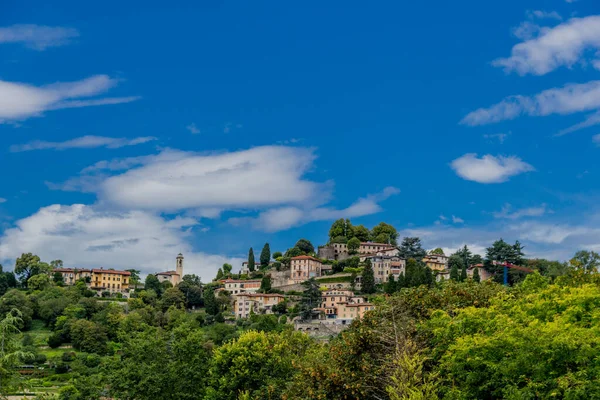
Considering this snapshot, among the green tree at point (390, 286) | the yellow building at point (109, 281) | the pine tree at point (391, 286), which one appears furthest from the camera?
the yellow building at point (109, 281)

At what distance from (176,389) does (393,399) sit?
18.6 metres

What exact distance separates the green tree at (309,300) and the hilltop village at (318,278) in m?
0.13

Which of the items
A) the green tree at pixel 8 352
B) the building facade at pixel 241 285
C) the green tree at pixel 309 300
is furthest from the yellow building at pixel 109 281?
the green tree at pixel 8 352

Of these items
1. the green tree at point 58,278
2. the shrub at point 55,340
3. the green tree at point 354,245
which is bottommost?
the shrub at point 55,340

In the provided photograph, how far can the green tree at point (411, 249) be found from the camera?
113 meters

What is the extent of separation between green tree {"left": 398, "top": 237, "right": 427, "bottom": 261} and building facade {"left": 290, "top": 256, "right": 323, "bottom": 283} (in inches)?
551

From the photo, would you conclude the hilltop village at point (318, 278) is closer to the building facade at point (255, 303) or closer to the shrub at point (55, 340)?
the building facade at point (255, 303)

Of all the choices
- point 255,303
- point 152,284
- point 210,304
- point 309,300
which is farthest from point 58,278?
point 309,300

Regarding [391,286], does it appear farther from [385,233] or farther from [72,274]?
[72,274]

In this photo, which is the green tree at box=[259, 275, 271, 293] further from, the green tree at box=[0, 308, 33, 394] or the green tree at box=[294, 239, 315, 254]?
the green tree at box=[0, 308, 33, 394]

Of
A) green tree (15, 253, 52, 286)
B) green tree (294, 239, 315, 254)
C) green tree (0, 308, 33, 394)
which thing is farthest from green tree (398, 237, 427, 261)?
green tree (0, 308, 33, 394)

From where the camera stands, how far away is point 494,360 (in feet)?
70.8

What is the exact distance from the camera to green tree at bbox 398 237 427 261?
11331cm

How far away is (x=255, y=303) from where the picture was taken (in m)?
103
